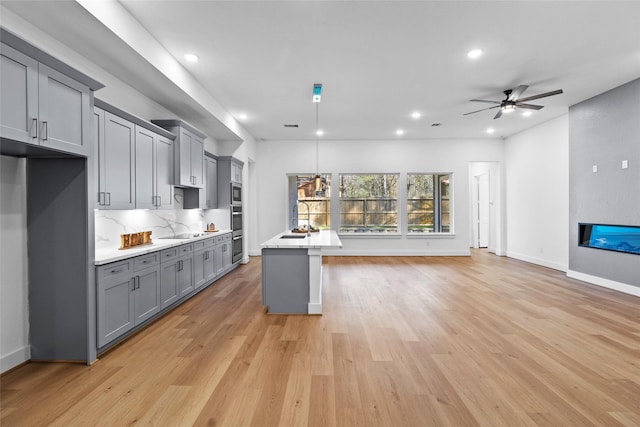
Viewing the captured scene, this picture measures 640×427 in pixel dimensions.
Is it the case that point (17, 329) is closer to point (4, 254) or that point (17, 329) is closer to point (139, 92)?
point (4, 254)

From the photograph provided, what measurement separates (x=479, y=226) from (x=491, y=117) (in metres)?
4.33

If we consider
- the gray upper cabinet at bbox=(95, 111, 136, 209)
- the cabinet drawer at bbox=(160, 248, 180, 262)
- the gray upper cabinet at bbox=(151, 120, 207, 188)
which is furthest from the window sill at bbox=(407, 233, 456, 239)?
the gray upper cabinet at bbox=(95, 111, 136, 209)

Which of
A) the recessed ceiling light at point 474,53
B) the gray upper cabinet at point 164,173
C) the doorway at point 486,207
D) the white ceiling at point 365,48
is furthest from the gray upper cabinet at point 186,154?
the doorway at point 486,207

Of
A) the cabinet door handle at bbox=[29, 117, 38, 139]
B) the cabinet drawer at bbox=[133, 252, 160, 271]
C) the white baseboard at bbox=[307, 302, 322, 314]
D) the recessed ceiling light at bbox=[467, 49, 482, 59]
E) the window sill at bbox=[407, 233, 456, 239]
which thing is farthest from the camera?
the window sill at bbox=[407, 233, 456, 239]

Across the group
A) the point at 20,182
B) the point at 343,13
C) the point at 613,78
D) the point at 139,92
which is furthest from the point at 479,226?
the point at 20,182

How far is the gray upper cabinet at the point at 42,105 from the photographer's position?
1.83 metres

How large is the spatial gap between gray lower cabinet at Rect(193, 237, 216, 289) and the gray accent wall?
20.4ft

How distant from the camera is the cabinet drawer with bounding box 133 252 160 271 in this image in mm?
2955

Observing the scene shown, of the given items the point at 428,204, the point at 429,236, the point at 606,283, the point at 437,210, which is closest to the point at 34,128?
the point at 606,283

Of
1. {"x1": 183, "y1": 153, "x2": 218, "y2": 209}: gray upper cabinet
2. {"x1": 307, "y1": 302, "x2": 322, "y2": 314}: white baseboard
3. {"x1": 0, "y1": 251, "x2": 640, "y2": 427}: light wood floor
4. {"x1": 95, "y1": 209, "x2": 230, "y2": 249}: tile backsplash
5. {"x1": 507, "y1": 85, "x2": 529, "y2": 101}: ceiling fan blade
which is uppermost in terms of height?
{"x1": 507, "y1": 85, "x2": 529, "y2": 101}: ceiling fan blade

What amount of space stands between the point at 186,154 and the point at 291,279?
2463 mm

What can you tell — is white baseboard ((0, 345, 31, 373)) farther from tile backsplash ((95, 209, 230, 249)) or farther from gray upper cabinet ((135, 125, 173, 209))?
gray upper cabinet ((135, 125, 173, 209))

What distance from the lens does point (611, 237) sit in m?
4.58

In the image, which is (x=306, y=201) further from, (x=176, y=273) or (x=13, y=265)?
(x=13, y=265)
